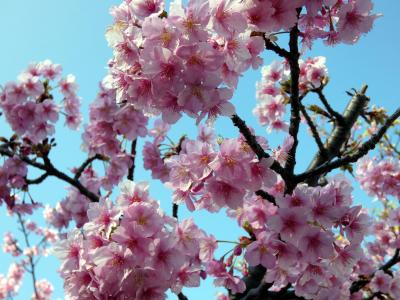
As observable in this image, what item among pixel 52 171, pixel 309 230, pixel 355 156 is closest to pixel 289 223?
pixel 309 230

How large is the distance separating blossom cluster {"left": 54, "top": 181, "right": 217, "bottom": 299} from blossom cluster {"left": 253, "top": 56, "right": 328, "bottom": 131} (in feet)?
7.43

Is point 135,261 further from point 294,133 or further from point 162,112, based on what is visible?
point 294,133

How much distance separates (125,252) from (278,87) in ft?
10.8

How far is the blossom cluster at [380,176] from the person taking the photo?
5.28 metres

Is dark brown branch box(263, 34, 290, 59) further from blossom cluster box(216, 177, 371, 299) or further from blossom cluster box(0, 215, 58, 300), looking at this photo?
blossom cluster box(0, 215, 58, 300)

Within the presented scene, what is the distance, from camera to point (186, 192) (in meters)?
2.60

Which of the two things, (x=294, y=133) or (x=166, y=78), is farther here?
(x=294, y=133)

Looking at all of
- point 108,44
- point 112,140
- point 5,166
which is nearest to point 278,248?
point 108,44

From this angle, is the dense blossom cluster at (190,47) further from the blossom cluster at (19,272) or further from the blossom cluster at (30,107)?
the blossom cluster at (19,272)

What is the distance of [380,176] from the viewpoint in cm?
536

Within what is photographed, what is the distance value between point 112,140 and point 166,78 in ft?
11.1

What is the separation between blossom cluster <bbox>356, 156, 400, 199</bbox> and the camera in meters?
5.28

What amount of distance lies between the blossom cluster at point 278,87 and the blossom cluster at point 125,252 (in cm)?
226

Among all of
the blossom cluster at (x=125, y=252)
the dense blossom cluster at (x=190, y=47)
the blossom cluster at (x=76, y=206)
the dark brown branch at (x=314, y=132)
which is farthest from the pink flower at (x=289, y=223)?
the blossom cluster at (x=76, y=206)
